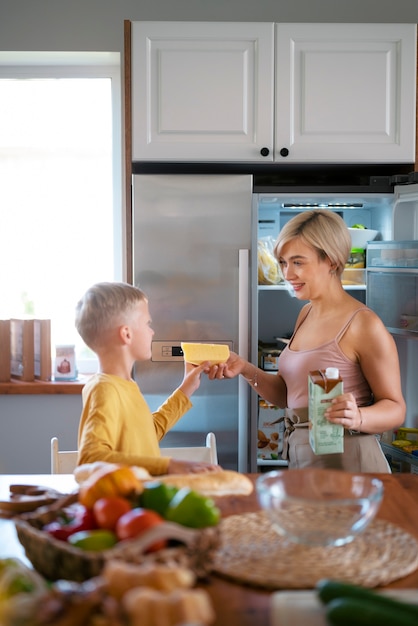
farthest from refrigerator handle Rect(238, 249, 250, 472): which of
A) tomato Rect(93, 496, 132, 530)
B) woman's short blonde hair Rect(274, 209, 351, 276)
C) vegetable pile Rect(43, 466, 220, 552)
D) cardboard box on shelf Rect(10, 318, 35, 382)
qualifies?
tomato Rect(93, 496, 132, 530)

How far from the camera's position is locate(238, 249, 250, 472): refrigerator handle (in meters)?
2.89

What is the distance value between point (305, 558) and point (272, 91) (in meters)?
2.16

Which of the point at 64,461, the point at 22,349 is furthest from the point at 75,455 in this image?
the point at 22,349

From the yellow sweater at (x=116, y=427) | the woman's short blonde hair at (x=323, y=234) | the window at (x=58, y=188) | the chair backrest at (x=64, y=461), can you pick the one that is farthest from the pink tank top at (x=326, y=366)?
the window at (x=58, y=188)

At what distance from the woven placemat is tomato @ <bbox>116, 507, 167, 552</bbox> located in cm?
16

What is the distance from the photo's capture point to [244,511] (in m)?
1.42

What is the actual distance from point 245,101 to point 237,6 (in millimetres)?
613

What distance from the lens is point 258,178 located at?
3.38 m

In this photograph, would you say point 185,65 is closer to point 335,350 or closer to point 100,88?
point 100,88

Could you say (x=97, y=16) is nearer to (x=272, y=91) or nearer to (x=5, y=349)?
(x=272, y=91)

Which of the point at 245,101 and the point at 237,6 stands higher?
the point at 237,6

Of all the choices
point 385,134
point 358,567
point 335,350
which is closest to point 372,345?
point 335,350

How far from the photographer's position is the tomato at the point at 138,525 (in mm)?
1008

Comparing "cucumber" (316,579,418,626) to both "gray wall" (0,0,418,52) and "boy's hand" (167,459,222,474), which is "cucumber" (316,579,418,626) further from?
"gray wall" (0,0,418,52)
